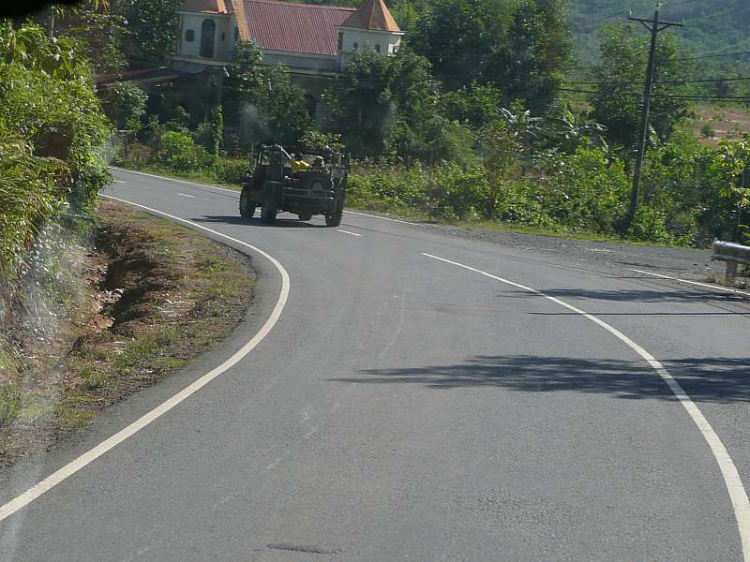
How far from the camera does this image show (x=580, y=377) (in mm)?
11164

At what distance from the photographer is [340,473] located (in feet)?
23.8

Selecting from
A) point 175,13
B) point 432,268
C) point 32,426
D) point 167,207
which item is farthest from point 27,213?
point 175,13

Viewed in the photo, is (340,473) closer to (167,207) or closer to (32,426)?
(32,426)

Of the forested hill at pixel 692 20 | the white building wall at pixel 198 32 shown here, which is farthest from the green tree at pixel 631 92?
the forested hill at pixel 692 20

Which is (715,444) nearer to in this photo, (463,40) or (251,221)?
(251,221)

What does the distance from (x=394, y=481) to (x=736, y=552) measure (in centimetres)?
223

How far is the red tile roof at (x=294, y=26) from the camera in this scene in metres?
70.5

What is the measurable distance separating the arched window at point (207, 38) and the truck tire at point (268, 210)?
4382cm

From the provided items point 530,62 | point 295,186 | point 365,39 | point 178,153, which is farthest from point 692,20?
point 295,186

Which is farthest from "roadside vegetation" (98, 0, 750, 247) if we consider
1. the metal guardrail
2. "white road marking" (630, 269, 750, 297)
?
"white road marking" (630, 269, 750, 297)

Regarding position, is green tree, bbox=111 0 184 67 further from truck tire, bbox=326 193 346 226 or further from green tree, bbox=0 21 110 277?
green tree, bbox=0 21 110 277

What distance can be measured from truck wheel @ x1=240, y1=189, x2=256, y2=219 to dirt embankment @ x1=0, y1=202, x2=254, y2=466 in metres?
5.10

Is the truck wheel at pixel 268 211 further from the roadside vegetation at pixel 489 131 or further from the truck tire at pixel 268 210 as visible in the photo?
the roadside vegetation at pixel 489 131

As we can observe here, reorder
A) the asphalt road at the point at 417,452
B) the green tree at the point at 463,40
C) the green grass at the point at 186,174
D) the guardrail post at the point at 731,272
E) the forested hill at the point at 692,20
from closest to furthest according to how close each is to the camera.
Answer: the asphalt road at the point at 417,452 → the guardrail post at the point at 731,272 → the green grass at the point at 186,174 → the green tree at the point at 463,40 → the forested hill at the point at 692,20
